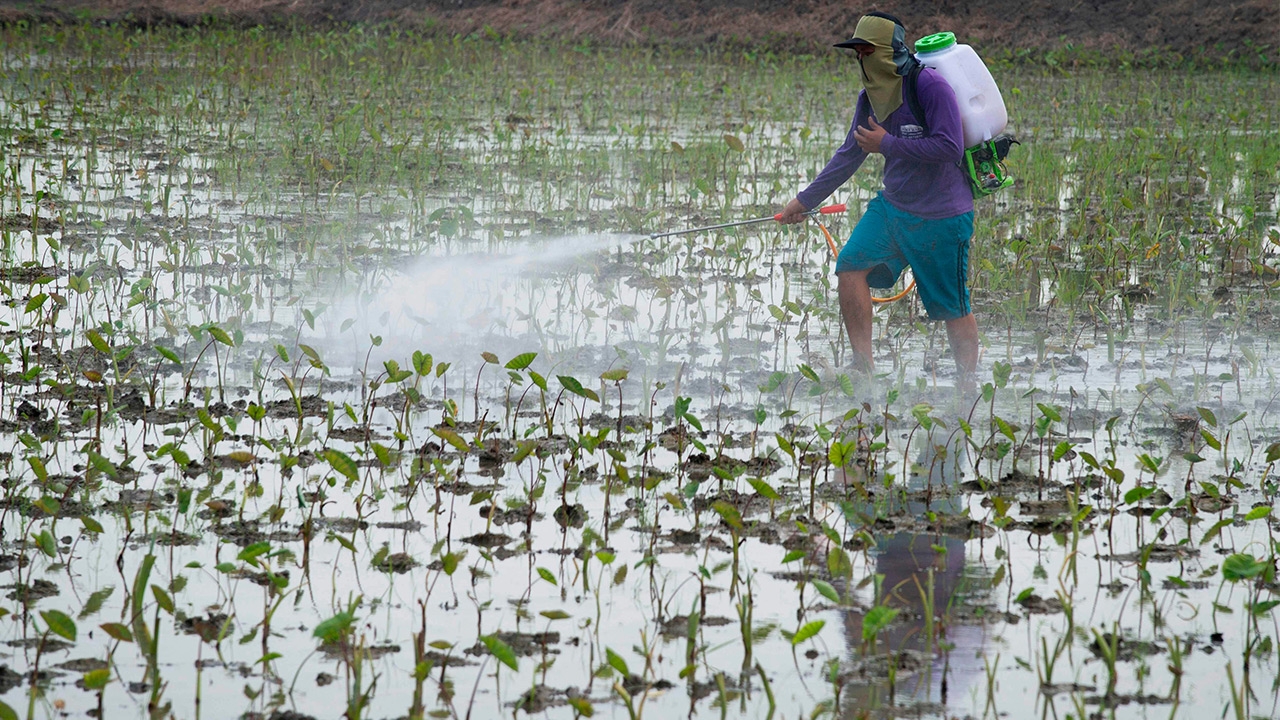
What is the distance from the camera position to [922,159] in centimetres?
429

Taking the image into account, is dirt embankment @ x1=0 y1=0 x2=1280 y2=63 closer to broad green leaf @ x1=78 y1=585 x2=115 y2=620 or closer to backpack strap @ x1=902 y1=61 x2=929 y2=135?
backpack strap @ x1=902 y1=61 x2=929 y2=135

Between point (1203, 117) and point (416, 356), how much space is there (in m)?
10.6

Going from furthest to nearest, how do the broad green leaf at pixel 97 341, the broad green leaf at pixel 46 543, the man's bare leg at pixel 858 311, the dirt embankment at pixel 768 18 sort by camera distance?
the dirt embankment at pixel 768 18 → the man's bare leg at pixel 858 311 → the broad green leaf at pixel 97 341 → the broad green leaf at pixel 46 543

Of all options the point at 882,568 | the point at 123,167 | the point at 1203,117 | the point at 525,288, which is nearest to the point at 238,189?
the point at 123,167

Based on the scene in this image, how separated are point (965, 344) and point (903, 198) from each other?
0.57 m

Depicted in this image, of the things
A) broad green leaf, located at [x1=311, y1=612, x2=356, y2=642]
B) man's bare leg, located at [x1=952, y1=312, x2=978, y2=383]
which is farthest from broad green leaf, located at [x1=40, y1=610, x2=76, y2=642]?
man's bare leg, located at [x1=952, y1=312, x2=978, y2=383]

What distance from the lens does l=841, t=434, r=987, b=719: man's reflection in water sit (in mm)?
2594

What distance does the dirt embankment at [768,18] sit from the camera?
773 inches

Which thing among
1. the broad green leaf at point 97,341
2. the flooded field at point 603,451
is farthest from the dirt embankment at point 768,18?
the broad green leaf at point 97,341

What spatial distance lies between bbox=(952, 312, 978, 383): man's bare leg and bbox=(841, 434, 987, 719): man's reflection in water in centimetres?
100

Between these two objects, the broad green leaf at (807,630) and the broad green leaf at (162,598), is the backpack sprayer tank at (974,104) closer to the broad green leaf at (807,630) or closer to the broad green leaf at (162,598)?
the broad green leaf at (807,630)

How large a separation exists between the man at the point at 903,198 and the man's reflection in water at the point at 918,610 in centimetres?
100

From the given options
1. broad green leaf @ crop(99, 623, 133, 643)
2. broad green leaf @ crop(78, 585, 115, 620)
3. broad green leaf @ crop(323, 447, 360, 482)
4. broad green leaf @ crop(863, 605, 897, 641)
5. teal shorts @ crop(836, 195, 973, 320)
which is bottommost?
broad green leaf @ crop(78, 585, 115, 620)

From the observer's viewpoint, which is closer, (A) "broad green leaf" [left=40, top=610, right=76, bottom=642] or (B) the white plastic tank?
(A) "broad green leaf" [left=40, top=610, right=76, bottom=642]
